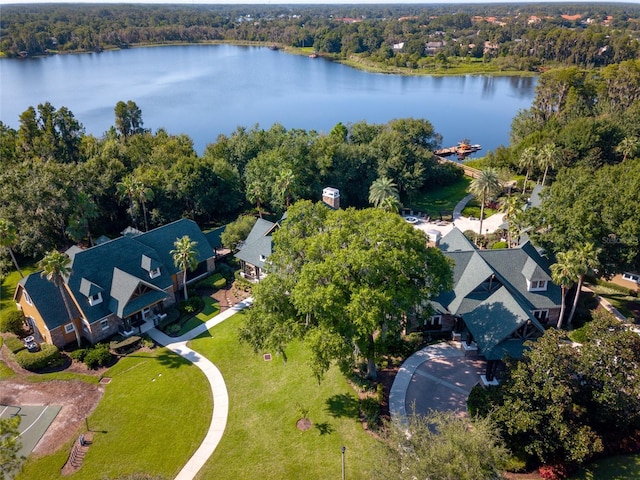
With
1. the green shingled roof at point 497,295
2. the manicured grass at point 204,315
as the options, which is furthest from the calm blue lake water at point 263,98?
the green shingled roof at point 497,295

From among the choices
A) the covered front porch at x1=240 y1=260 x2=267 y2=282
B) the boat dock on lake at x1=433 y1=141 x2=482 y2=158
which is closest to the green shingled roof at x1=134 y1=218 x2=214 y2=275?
the covered front porch at x1=240 y1=260 x2=267 y2=282

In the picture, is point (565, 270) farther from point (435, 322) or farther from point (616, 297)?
point (616, 297)

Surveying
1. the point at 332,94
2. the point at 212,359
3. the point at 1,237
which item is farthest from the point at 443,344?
the point at 332,94

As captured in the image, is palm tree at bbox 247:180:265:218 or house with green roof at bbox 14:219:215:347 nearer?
house with green roof at bbox 14:219:215:347

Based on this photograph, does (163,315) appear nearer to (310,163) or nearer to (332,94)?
(310,163)

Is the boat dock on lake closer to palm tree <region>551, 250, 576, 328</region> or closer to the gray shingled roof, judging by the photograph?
the gray shingled roof

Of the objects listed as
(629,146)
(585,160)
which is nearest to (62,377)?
(585,160)

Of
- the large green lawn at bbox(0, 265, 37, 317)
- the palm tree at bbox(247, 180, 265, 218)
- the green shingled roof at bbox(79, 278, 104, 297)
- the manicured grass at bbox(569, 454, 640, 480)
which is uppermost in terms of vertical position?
the palm tree at bbox(247, 180, 265, 218)
